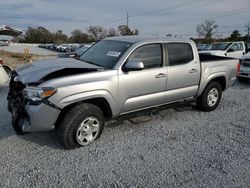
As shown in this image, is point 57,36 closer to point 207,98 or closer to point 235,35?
point 235,35

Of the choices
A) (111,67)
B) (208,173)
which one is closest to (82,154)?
(111,67)

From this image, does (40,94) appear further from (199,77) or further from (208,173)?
(199,77)

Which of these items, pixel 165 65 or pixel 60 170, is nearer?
pixel 60 170

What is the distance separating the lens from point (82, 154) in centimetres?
369

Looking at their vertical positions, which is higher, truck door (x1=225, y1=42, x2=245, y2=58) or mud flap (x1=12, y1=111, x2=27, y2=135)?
truck door (x1=225, y1=42, x2=245, y2=58)

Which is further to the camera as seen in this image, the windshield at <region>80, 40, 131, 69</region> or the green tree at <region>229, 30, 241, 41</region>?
the green tree at <region>229, 30, 241, 41</region>

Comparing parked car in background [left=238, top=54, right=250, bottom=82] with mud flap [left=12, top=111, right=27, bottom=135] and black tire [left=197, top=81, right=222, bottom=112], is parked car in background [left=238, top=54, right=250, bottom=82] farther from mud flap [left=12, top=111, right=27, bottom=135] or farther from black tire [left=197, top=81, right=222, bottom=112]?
mud flap [left=12, top=111, right=27, bottom=135]

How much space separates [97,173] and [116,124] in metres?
1.68

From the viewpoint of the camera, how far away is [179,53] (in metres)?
4.91

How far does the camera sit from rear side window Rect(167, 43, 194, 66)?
4727 mm

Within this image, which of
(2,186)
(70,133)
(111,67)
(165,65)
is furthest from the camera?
(165,65)

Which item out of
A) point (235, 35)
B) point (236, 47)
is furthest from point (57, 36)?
point (236, 47)

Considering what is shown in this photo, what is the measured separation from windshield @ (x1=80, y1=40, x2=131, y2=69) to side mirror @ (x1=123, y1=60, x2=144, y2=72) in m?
0.22

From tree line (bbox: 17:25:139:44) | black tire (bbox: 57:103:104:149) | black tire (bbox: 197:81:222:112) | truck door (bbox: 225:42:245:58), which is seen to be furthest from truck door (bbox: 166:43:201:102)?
tree line (bbox: 17:25:139:44)
